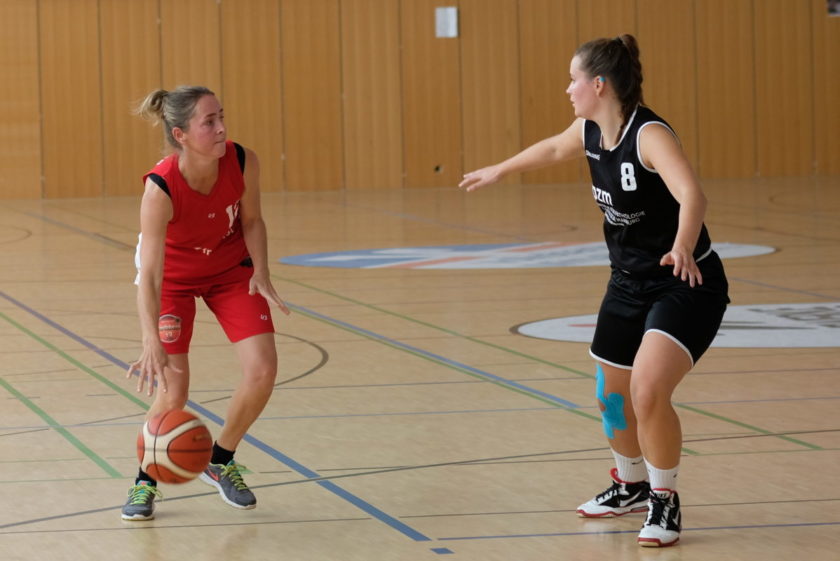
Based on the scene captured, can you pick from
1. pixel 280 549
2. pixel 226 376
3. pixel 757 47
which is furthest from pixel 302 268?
pixel 757 47

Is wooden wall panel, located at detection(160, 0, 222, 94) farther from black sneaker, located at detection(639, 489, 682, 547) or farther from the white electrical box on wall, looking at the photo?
black sneaker, located at detection(639, 489, 682, 547)

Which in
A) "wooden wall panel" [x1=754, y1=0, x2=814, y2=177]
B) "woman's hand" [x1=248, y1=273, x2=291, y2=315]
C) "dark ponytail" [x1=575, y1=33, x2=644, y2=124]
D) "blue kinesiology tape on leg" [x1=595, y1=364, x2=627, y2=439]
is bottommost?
"blue kinesiology tape on leg" [x1=595, y1=364, x2=627, y2=439]

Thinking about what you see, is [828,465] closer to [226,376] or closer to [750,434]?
[750,434]

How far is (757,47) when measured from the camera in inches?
871

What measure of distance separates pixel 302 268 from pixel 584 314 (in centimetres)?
354

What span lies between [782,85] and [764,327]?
14874mm

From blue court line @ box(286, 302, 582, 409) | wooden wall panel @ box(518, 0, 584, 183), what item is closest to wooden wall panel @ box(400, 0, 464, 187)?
wooden wall panel @ box(518, 0, 584, 183)

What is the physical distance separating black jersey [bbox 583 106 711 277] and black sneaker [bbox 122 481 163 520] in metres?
1.63

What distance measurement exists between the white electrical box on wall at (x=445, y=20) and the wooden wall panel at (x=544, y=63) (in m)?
1.02

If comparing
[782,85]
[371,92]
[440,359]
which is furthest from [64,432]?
[782,85]

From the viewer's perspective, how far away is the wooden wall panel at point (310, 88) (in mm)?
21156

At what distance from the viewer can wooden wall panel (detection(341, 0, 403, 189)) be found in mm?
21312

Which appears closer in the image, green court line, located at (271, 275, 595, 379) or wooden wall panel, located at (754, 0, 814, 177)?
green court line, located at (271, 275, 595, 379)

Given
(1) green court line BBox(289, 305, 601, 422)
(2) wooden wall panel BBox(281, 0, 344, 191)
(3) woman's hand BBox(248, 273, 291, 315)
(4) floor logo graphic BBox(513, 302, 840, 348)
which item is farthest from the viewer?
(2) wooden wall panel BBox(281, 0, 344, 191)
